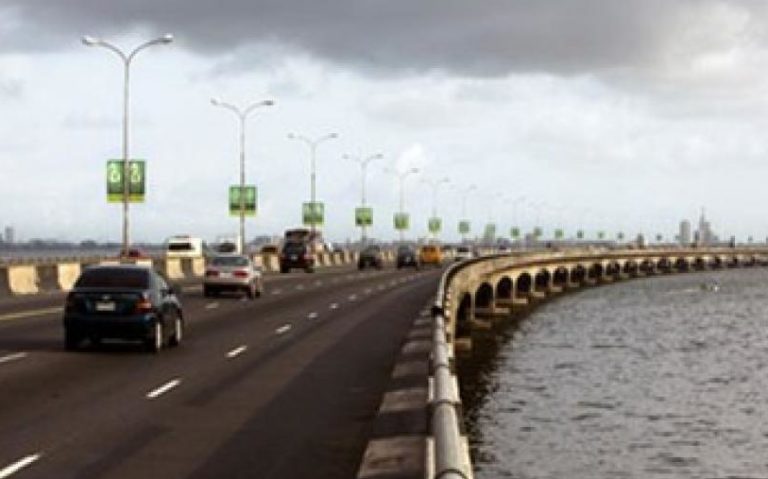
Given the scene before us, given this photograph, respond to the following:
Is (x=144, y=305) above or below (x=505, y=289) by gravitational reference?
above

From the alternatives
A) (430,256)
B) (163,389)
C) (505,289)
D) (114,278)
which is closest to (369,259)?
(430,256)

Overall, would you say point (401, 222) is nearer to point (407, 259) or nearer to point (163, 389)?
point (407, 259)

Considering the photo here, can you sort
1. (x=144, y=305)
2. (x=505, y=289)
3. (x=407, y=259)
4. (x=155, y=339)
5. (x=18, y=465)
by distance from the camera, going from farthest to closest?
(x=407, y=259) < (x=505, y=289) < (x=155, y=339) < (x=144, y=305) < (x=18, y=465)

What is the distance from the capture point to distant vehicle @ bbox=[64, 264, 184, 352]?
2589 cm

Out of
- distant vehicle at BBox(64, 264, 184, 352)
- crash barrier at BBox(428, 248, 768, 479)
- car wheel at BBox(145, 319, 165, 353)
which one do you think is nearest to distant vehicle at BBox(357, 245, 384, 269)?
crash barrier at BBox(428, 248, 768, 479)

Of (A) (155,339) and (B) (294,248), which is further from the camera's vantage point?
(B) (294,248)

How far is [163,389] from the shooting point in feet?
65.3

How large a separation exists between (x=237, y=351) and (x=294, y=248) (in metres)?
64.9

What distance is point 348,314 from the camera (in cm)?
4172

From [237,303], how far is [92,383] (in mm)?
27041

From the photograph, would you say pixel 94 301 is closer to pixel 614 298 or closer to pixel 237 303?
pixel 237 303

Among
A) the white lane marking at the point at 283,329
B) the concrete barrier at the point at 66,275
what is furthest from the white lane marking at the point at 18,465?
the concrete barrier at the point at 66,275

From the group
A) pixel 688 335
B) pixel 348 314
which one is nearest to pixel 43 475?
pixel 348 314

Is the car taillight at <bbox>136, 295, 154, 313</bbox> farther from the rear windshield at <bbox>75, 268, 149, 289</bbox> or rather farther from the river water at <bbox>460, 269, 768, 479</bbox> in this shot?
the river water at <bbox>460, 269, 768, 479</bbox>
